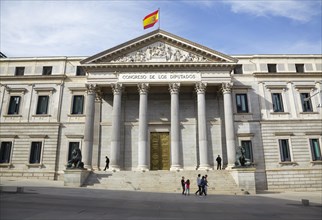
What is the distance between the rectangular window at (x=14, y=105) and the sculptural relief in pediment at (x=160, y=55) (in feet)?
48.1

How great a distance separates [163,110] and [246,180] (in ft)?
45.4

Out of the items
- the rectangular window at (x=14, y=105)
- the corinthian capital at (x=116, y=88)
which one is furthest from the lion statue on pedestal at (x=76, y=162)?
the rectangular window at (x=14, y=105)

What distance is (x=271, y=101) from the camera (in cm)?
3469

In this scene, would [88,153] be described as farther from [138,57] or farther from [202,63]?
[202,63]

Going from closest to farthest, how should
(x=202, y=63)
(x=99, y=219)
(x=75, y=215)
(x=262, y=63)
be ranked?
(x=99, y=219)
(x=75, y=215)
(x=202, y=63)
(x=262, y=63)

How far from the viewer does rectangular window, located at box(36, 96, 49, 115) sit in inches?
1361

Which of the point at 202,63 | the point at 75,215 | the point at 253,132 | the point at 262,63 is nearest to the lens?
the point at 75,215

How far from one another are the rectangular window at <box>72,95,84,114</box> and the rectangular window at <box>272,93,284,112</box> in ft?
83.4

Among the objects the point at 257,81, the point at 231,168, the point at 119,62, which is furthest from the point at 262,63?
the point at 119,62

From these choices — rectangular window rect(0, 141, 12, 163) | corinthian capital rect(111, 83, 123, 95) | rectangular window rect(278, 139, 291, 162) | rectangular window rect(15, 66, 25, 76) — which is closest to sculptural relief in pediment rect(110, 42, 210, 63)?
corinthian capital rect(111, 83, 123, 95)

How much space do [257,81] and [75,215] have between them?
30938 mm

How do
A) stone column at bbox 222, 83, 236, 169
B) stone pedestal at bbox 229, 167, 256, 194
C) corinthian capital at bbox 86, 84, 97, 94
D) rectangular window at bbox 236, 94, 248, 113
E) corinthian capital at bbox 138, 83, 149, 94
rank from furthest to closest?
rectangular window at bbox 236, 94, 248, 113, corinthian capital at bbox 138, 83, 149, 94, corinthian capital at bbox 86, 84, 97, 94, stone column at bbox 222, 83, 236, 169, stone pedestal at bbox 229, 167, 256, 194

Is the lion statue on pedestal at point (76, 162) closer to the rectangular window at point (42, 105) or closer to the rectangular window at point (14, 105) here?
the rectangular window at point (42, 105)

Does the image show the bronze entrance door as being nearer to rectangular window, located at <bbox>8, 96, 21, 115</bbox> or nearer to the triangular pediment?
the triangular pediment
